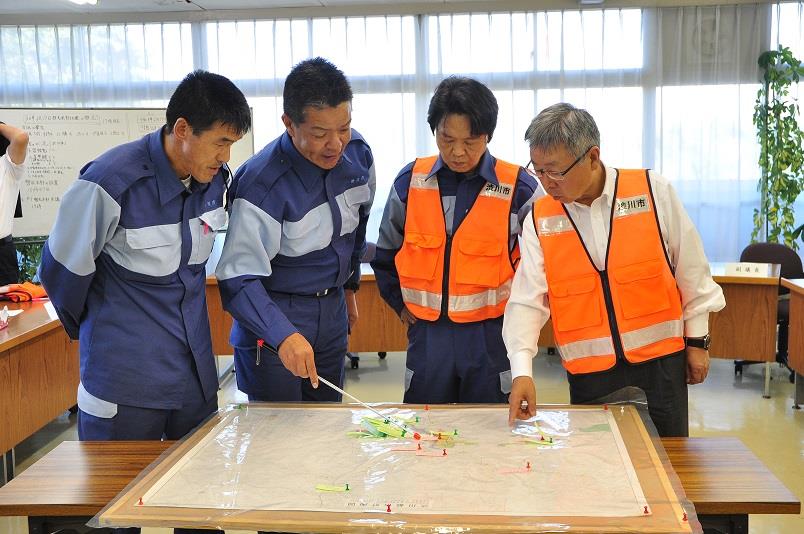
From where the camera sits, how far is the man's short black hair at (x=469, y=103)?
7.31ft

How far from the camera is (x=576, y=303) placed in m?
2.06

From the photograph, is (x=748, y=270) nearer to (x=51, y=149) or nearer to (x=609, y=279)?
(x=609, y=279)

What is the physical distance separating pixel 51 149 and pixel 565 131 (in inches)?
199

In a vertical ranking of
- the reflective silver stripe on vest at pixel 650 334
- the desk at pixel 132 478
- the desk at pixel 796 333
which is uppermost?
the reflective silver stripe on vest at pixel 650 334

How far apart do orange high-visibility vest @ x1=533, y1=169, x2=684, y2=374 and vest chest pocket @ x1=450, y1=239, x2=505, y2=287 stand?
256 millimetres

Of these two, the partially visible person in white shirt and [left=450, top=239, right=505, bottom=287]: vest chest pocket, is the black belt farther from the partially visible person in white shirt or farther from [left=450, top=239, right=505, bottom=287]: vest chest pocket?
the partially visible person in white shirt

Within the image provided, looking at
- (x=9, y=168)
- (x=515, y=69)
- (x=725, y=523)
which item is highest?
(x=515, y=69)

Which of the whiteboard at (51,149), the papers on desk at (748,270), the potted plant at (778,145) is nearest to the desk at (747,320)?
the papers on desk at (748,270)

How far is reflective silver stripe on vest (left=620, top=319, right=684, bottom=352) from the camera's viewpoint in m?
2.05

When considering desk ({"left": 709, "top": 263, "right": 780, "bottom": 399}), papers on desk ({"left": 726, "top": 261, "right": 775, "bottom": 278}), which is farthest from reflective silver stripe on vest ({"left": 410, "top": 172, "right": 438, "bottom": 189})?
papers on desk ({"left": 726, "top": 261, "right": 775, "bottom": 278})

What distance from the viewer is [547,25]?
719 cm

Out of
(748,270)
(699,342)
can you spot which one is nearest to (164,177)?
(699,342)

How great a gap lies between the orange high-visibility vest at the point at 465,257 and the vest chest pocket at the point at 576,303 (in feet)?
0.93

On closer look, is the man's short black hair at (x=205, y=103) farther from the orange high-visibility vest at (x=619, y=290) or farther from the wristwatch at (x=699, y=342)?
the wristwatch at (x=699, y=342)
